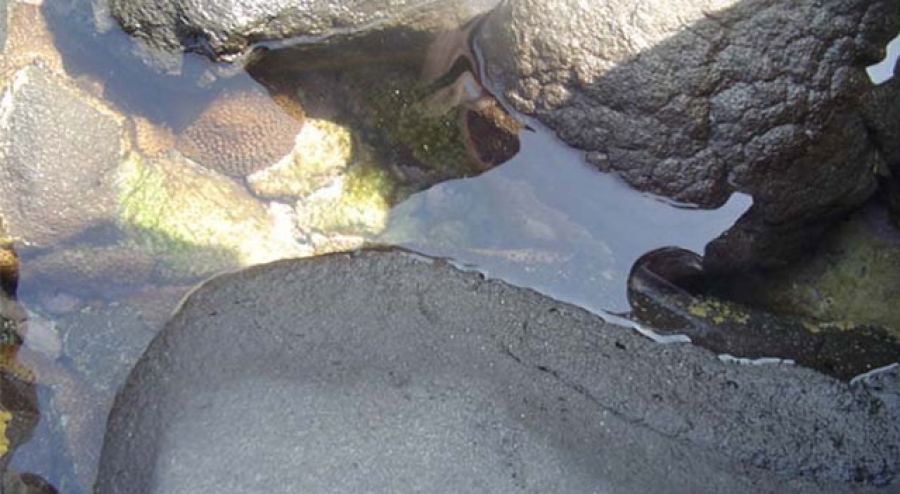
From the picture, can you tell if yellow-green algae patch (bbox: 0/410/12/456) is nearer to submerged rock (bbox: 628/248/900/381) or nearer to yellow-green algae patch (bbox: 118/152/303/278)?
yellow-green algae patch (bbox: 118/152/303/278)

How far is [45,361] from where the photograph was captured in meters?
2.64

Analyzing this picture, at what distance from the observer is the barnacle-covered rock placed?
2887mm

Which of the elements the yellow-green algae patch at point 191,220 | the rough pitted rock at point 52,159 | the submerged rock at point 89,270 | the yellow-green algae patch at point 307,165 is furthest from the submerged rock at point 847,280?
the rough pitted rock at point 52,159

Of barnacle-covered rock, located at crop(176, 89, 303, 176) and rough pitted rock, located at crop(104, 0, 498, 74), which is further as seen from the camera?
barnacle-covered rock, located at crop(176, 89, 303, 176)

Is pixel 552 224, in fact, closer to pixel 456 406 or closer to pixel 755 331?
pixel 755 331

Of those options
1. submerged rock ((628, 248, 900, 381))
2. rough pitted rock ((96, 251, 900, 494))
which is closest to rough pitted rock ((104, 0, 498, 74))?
rough pitted rock ((96, 251, 900, 494))

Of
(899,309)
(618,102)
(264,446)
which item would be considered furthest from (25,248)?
(899,309)

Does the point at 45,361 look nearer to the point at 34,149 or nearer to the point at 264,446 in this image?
the point at 34,149

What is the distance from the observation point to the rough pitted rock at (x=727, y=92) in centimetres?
239

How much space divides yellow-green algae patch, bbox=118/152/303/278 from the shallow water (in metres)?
0.03

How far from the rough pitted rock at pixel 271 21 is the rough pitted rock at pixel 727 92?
347 mm

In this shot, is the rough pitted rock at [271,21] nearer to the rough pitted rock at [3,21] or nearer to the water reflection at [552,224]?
the rough pitted rock at [3,21]

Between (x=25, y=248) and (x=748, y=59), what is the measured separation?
7.52 feet

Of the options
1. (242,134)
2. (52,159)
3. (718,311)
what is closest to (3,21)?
(52,159)
